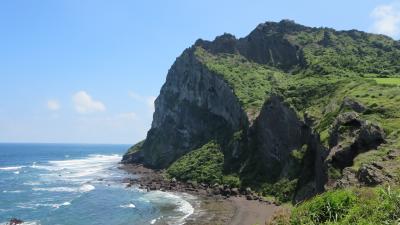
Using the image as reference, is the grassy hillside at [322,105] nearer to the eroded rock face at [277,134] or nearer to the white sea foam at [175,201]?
the eroded rock face at [277,134]

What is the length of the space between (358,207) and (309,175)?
55283 mm

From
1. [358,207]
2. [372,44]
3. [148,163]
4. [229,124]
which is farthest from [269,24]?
[358,207]

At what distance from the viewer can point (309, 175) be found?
74.6m

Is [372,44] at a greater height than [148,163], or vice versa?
[372,44]

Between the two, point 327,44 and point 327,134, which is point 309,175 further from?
point 327,44

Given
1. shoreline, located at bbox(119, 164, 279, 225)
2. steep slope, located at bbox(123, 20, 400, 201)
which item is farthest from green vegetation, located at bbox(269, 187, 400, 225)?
shoreline, located at bbox(119, 164, 279, 225)

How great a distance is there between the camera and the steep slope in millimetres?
53875

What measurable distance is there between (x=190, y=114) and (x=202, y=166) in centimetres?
4035

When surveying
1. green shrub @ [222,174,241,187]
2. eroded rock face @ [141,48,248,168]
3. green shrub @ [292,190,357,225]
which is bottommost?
green shrub @ [222,174,241,187]

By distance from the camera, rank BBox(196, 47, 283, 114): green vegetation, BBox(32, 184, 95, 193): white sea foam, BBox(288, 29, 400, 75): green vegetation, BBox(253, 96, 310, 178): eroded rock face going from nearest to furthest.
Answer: BBox(253, 96, 310, 178): eroded rock face < BBox(32, 184, 95, 193): white sea foam < BBox(288, 29, 400, 75): green vegetation < BBox(196, 47, 283, 114): green vegetation

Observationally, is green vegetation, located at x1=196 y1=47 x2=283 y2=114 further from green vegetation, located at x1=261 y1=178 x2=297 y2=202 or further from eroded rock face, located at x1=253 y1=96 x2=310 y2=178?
green vegetation, located at x1=261 y1=178 x2=297 y2=202

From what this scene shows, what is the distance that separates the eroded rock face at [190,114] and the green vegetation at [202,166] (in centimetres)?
594

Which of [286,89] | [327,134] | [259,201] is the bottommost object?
[259,201]

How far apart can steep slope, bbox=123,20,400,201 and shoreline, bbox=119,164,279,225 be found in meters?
4.48
